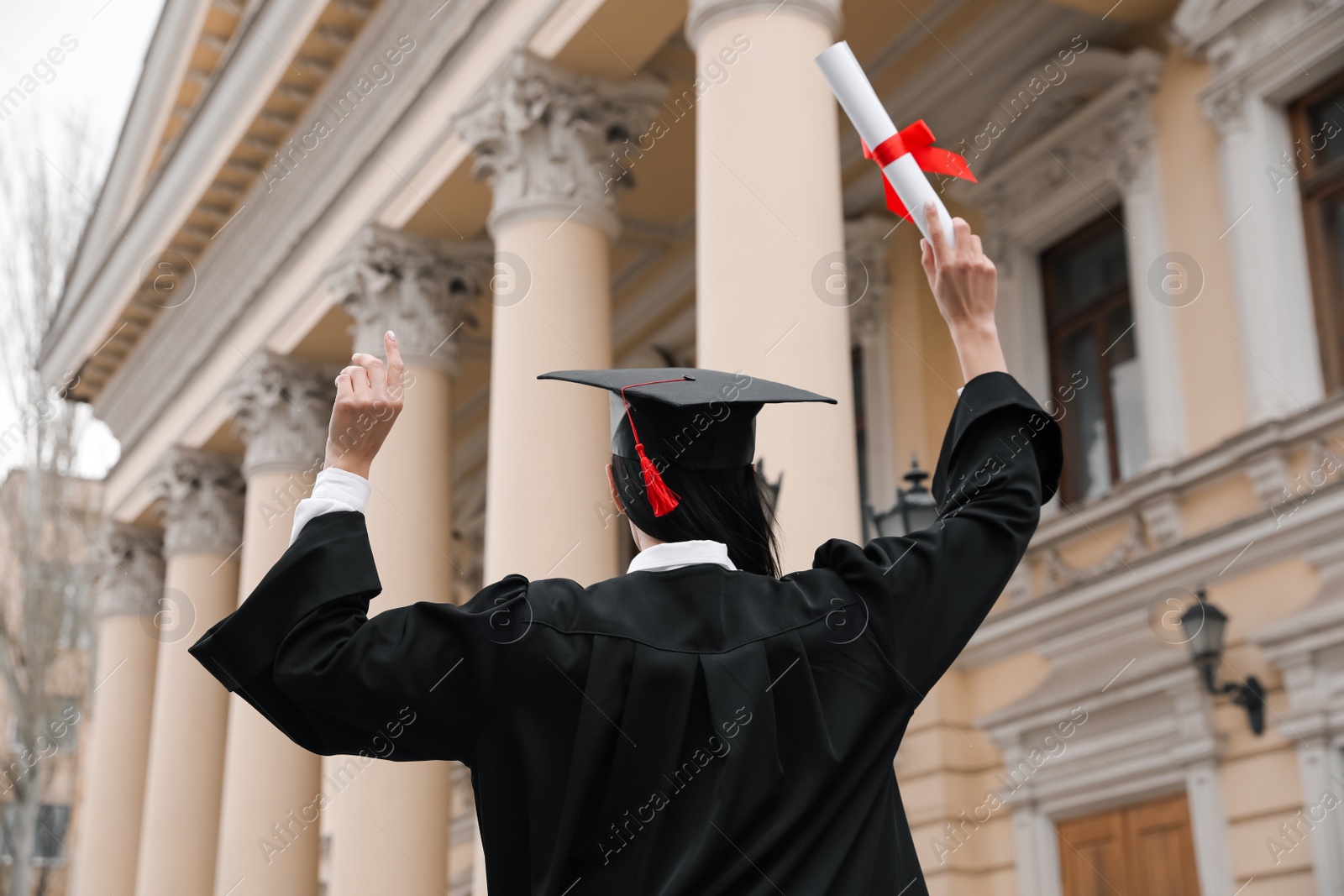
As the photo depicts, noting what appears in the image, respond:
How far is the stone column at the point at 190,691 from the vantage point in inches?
692

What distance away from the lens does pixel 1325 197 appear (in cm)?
1014

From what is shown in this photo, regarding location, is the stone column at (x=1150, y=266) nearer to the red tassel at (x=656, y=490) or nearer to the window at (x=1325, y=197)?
the window at (x=1325, y=197)

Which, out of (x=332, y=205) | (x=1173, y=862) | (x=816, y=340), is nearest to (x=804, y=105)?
(x=816, y=340)

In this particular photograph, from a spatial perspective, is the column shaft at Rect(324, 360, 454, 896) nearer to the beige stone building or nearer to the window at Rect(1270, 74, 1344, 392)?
the beige stone building

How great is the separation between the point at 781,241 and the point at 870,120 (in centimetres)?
535

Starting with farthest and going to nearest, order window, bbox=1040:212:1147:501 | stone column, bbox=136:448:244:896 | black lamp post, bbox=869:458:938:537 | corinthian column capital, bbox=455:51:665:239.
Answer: stone column, bbox=136:448:244:896 < window, bbox=1040:212:1147:501 < corinthian column capital, bbox=455:51:665:239 < black lamp post, bbox=869:458:938:537

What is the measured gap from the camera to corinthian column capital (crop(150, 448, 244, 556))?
62.0 feet

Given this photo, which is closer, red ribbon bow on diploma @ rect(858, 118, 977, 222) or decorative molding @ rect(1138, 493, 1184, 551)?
red ribbon bow on diploma @ rect(858, 118, 977, 222)

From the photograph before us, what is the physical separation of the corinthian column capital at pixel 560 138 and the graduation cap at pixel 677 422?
322 inches

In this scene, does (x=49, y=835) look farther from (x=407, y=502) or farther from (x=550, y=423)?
(x=550, y=423)

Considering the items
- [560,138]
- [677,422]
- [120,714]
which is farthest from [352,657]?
[120,714]

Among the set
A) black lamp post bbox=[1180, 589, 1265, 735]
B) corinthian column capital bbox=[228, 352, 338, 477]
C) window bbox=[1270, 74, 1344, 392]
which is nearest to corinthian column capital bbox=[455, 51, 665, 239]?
window bbox=[1270, 74, 1344, 392]

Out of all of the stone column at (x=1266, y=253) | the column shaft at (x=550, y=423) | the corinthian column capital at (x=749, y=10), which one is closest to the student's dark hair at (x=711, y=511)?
the corinthian column capital at (x=749, y=10)

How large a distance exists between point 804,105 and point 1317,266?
416 centimetres
